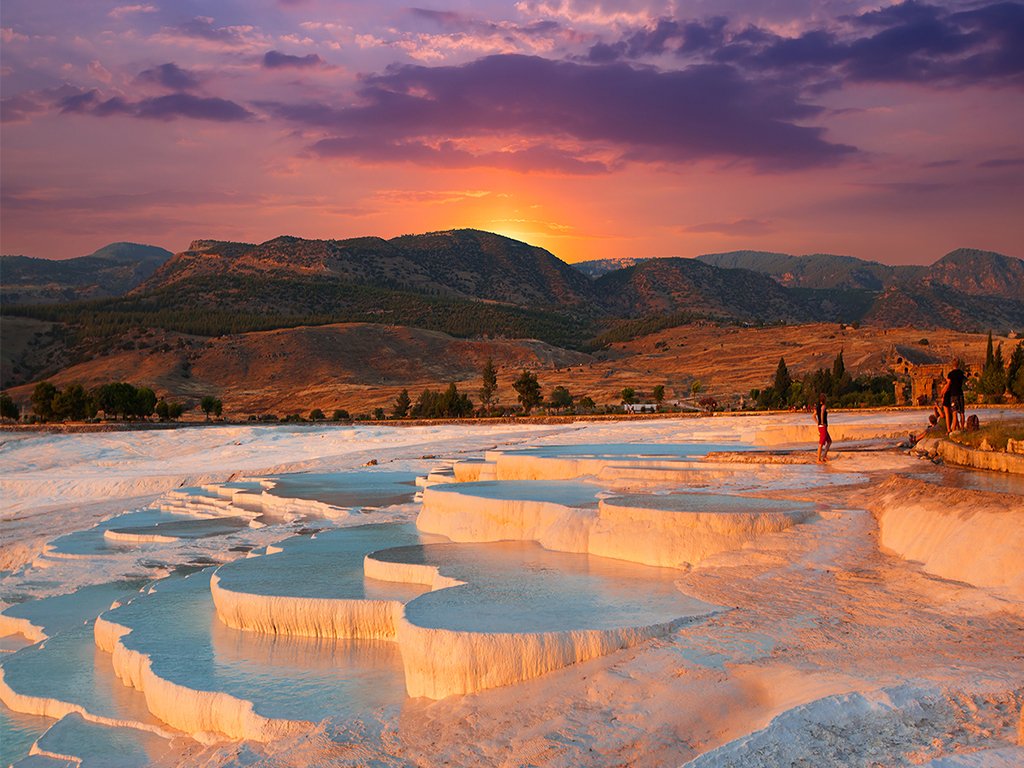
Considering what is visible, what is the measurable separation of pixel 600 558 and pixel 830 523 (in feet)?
8.10

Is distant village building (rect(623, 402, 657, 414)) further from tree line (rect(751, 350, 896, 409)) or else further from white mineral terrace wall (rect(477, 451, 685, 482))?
white mineral terrace wall (rect(477, 451, 685, 482))

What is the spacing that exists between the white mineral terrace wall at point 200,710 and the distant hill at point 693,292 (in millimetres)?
151382

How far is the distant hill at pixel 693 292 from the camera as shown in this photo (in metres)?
163

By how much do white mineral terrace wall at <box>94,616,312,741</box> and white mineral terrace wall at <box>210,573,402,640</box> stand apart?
1200 millimetres

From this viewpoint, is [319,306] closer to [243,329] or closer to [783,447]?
[243,329]

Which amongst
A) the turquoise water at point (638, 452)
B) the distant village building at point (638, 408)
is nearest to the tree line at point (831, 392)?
the distant village building at point (638, 408)

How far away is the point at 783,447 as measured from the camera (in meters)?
18.6

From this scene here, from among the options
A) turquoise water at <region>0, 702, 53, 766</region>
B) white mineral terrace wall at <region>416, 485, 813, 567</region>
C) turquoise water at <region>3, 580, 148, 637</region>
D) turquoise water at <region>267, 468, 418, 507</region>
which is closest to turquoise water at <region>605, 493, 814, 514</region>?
white mineral terrace wall at <region>416, 485, 813, 567</region>

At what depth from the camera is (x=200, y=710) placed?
756 cm

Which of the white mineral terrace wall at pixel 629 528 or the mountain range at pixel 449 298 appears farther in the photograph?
the mountain range at pixel 449 298

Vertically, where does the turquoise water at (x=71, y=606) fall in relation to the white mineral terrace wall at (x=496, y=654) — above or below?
below

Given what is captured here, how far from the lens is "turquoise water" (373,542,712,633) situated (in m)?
7.68

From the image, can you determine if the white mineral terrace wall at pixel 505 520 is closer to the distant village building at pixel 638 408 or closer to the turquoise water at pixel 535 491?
the turquoise water at pixel 535 491

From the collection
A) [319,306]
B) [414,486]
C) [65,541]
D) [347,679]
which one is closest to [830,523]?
[347,679]
